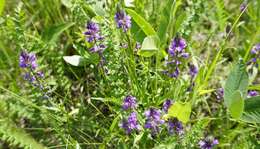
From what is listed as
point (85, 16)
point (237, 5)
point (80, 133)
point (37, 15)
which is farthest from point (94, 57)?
point (237, 5)

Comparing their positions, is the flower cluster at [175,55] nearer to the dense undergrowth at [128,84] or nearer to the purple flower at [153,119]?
the dense undergrowth at [128,84]

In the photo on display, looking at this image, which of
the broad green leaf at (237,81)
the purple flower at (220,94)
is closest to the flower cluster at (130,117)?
the broad green leaf at (237,81)

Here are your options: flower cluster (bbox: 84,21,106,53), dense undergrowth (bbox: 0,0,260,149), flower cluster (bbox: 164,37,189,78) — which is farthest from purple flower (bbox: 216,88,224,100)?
flower cluster (bbox: 84,21,106,53)

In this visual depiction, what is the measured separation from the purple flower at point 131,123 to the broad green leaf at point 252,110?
1.17ft

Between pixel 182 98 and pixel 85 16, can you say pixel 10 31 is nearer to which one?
pixel 85 16

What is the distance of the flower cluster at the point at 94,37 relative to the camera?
158 cm

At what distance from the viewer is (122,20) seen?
1513 millimetres

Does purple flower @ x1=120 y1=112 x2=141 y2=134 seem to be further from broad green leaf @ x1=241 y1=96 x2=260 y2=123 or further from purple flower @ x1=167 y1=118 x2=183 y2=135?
broad green leaf @ x1=241 y1=96 x2=260 y2=123

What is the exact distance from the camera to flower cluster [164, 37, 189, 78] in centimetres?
154

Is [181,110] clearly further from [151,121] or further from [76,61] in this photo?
[76,61]

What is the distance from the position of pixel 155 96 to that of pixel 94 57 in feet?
0.87

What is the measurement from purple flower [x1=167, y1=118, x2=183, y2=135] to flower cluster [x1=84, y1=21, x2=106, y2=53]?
372 millimetres

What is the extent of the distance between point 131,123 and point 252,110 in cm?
40

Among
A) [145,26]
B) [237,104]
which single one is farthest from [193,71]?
[237,104]
